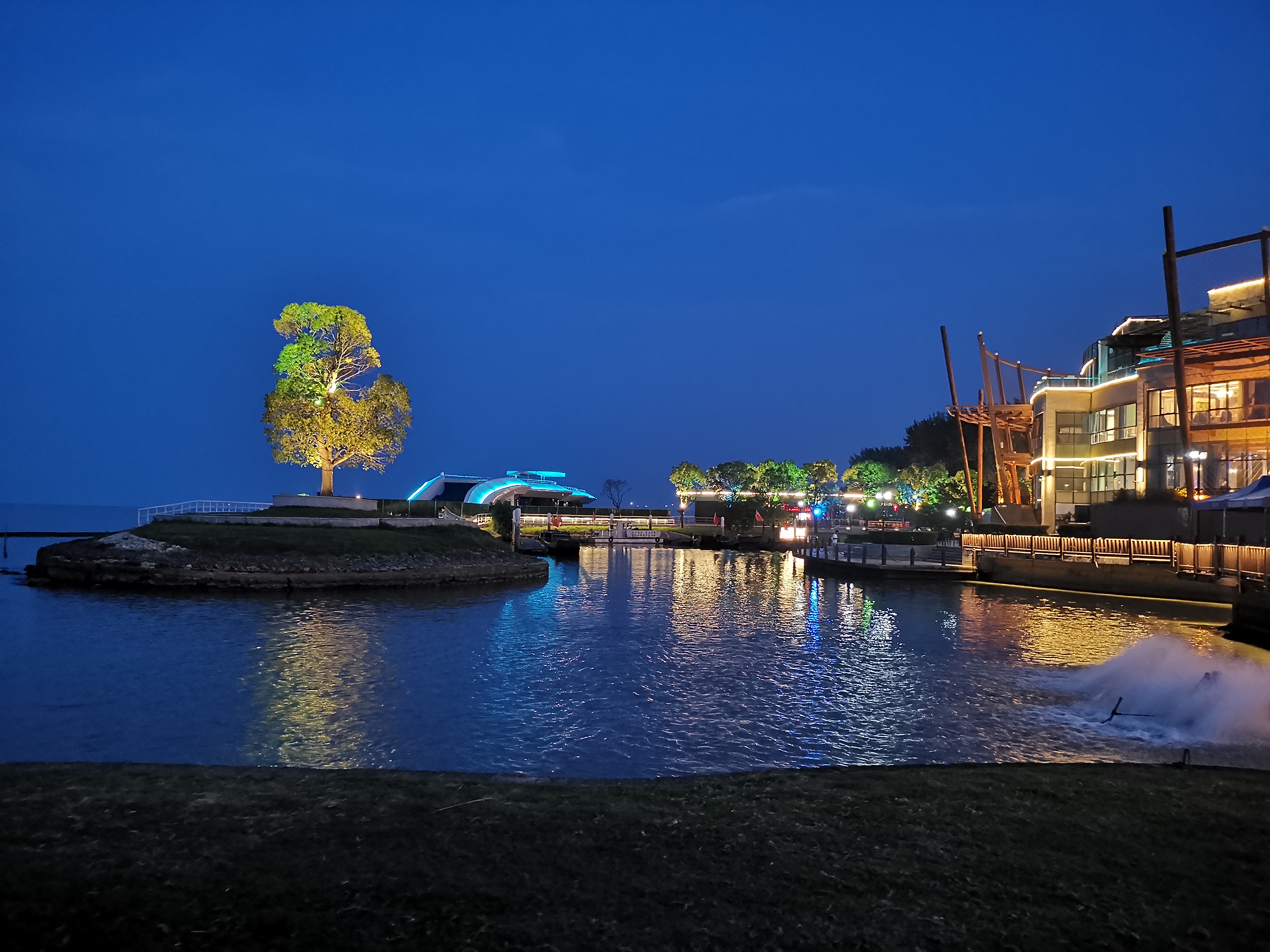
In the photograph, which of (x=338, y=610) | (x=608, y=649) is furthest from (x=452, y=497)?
(x=608, y=649)

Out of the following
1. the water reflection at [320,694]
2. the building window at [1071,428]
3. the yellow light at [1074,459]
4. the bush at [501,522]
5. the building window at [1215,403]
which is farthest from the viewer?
the bush at [501,522]

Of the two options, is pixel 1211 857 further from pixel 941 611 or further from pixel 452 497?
pixel 452 497

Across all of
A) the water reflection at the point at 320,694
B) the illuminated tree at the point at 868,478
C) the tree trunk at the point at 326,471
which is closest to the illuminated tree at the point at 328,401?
the tree trunk at the point at 326,471

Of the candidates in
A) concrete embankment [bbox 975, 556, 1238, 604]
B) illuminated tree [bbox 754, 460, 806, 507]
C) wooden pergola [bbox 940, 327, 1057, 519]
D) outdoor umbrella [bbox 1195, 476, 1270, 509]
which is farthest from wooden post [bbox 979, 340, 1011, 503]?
illuminated tree [bbox 754, 460, 806, 507]

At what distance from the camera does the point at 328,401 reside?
46250 millimetres

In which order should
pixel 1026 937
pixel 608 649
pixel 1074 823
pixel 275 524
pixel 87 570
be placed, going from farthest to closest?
pixel 275 524
pixel 87 570
pixel 608 649
pixel 1074 823
pixel 1026 937

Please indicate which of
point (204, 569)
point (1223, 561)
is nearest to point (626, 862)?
point (1223, 561)

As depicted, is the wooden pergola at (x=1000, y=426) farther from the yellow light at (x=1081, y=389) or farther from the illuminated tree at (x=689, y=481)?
the illuminated tree at (x=689, y=481)

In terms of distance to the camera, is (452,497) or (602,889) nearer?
(602,889)

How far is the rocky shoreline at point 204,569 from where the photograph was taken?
31719 mm

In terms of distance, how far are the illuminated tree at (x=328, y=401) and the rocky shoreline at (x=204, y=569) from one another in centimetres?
1158

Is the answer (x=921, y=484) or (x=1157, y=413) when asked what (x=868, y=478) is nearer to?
(x=921, y=484)

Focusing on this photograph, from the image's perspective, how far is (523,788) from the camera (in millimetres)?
7281

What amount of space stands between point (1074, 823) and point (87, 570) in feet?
122
